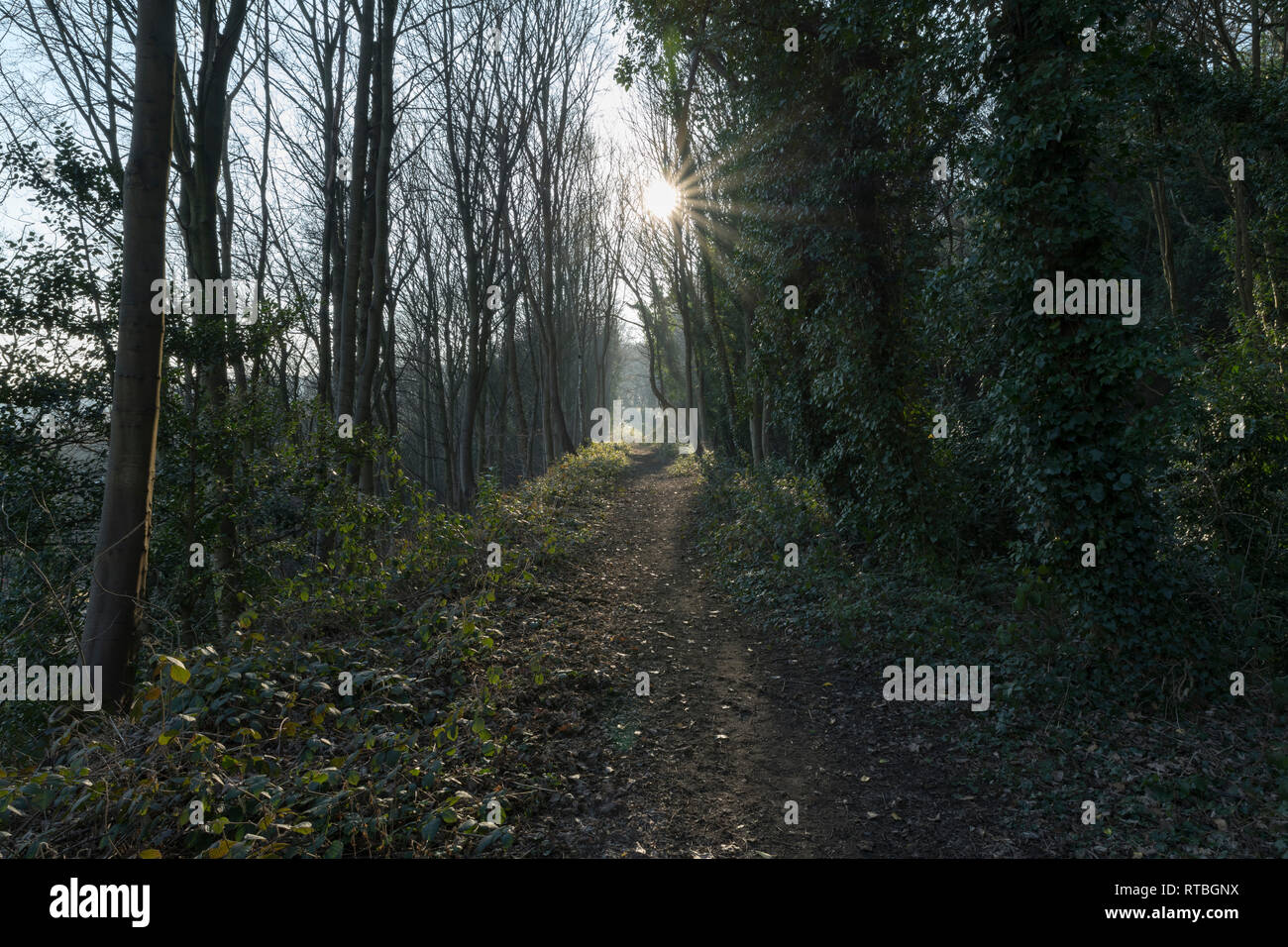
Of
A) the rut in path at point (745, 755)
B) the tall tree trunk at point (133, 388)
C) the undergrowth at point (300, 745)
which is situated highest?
the tall tree trunk at point (133, 388)

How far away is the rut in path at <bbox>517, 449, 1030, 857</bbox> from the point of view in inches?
164

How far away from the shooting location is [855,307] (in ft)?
30.2

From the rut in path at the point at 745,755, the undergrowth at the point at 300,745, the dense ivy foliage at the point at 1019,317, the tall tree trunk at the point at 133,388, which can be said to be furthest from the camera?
the dense ivy foliage at the point at 1019,317

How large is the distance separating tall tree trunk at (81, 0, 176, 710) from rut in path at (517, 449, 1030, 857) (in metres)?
3.43

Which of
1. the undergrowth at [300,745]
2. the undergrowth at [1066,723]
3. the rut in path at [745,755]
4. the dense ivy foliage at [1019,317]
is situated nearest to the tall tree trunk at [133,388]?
the undergrowth at [300,745]

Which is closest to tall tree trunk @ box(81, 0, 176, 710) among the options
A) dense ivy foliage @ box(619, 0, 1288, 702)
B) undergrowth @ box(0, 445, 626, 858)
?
undergrowth @ box(0, 445, 626, 858)

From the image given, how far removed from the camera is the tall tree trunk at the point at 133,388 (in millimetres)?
4789

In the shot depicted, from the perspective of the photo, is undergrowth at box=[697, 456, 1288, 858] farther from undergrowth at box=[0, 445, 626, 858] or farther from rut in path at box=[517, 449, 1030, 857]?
undergrowth at box=[0, 445, 626, 858]

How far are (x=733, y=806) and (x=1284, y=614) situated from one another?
5849 mm

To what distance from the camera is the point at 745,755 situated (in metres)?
5.25

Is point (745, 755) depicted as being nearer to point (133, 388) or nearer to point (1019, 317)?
point (1019, 317)

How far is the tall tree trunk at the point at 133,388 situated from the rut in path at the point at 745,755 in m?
3.43

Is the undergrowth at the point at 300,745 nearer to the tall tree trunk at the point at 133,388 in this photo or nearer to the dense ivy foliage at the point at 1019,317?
the tall tree trunk at the point at 133,388
